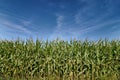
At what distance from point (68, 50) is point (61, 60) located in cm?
83

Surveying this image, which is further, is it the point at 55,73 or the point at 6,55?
the point at 6,55

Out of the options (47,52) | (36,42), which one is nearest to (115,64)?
(47,52)

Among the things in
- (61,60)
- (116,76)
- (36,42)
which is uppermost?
(36,42)

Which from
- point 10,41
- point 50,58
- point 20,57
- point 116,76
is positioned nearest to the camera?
point 116,76

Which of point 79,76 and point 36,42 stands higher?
point 36,42

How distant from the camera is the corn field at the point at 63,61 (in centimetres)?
1531

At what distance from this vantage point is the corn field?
50.2 ft

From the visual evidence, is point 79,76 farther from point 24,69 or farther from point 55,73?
point 24,69

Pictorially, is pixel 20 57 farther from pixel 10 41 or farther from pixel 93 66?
pixel 93 66

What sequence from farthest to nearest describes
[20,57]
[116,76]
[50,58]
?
1. [20,57]
2. [50,58]
3. [116,76]

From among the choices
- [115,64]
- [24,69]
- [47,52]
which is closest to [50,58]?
[47,52]

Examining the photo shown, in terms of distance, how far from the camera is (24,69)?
54.8ft

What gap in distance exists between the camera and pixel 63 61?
52.1 ft

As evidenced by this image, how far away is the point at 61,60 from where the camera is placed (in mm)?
15914
